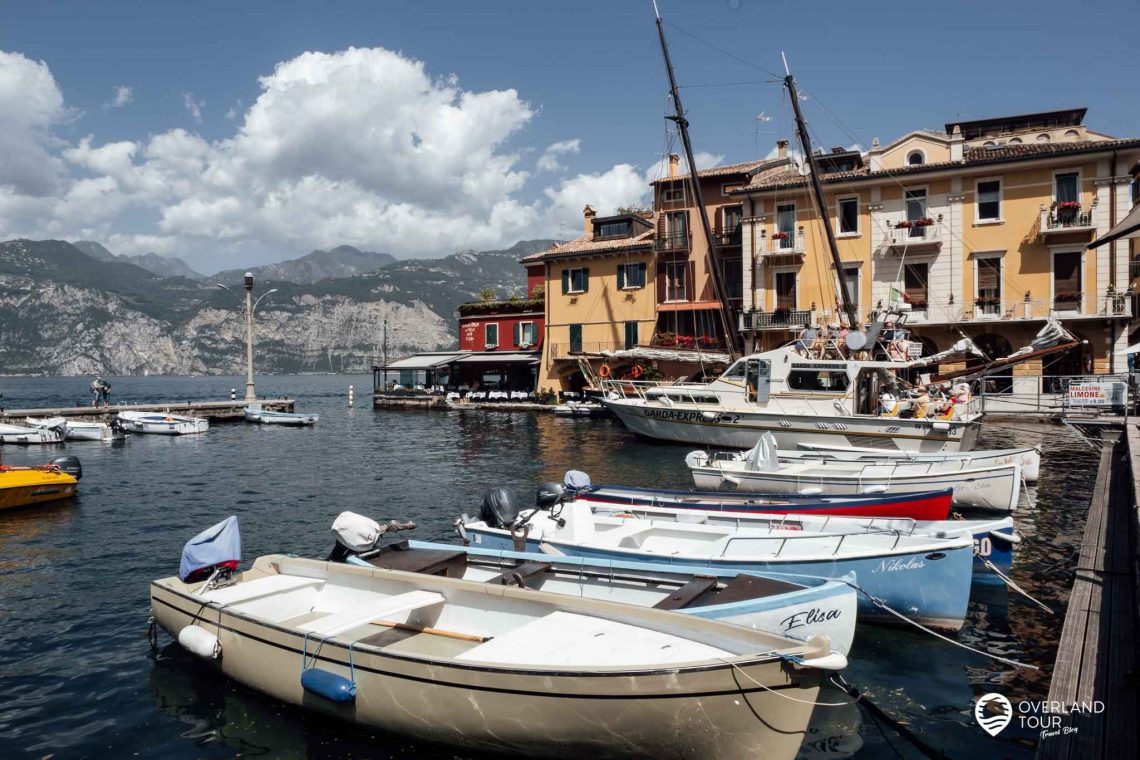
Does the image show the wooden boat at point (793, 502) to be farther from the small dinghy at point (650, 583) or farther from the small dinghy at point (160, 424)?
the small dinghy at point (160, 424)

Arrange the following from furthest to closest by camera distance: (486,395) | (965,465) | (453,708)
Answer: (486,395) < (965,465) < (453,708)

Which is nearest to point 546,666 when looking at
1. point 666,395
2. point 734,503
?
point 734,503

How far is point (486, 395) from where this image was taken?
173ft

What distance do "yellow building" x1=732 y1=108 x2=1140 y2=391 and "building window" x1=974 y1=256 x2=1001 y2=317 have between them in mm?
59

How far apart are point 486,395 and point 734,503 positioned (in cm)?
4045

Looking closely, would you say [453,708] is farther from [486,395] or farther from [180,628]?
[486,395]

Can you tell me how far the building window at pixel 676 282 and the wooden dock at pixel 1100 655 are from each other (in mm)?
33987

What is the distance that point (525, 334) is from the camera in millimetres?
55594

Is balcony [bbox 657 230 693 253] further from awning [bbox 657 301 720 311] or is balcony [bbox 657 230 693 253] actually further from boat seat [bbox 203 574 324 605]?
boat seat [bbox 203 574 324 605]

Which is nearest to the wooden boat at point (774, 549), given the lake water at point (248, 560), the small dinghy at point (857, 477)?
the lake water at point (248, 560)

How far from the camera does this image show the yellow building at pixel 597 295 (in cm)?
4709

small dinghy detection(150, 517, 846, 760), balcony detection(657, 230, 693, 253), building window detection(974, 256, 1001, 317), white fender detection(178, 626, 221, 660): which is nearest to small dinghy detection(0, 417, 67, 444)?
small dinghy detection(150, 517, 846, 760)

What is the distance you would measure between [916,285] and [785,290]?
693 cm

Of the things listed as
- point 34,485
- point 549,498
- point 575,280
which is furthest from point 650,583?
point 575,280
